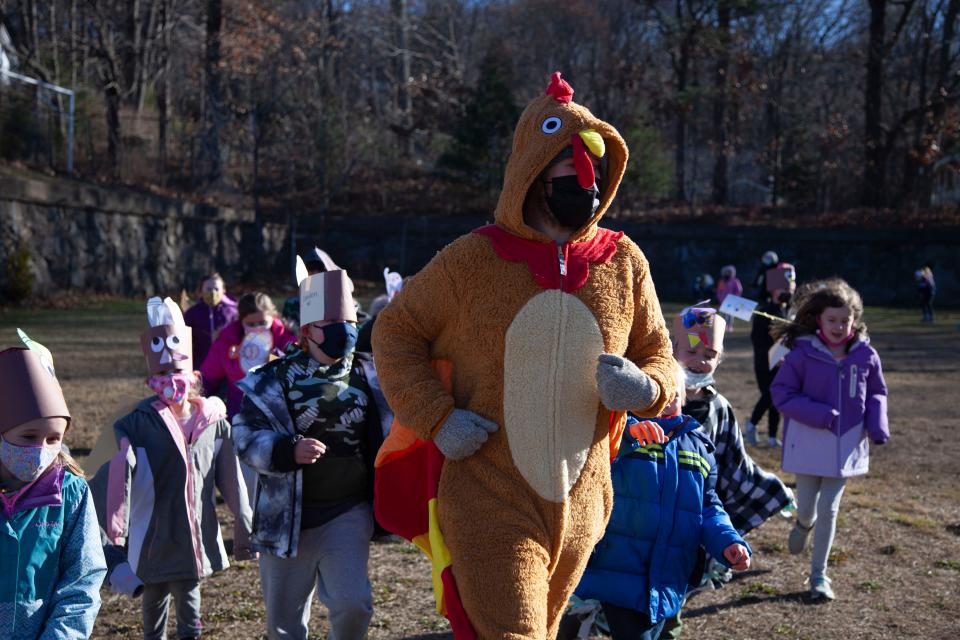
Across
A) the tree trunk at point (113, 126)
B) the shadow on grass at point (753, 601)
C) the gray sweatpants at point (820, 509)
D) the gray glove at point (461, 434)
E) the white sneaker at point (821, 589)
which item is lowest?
the shadow on grass at point (753, 601)

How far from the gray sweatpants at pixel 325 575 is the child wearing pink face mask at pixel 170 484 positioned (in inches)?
11.7

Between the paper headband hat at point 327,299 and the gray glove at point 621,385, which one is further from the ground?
the paper headband hat at point 327,299

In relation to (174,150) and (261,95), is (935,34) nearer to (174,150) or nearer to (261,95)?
(261,95)

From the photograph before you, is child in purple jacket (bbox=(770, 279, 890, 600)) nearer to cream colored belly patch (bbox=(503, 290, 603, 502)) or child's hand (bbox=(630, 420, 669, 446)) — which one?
child's hand (bbox=(630, 420, 669, 446))

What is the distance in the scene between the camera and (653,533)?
164 inches

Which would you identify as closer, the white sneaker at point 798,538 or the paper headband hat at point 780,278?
the white sneaker at point 798,538

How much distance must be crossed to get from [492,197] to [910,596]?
107 feet

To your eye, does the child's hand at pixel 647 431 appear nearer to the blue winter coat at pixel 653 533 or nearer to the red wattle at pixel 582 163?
the blue winter coat at pixel 653 533

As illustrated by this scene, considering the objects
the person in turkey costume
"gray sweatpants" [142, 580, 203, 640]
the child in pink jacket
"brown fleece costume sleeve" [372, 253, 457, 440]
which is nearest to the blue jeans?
the person in turkey costume

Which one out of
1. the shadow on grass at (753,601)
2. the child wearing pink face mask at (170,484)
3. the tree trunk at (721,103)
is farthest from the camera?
the tree trunk at (721,103)

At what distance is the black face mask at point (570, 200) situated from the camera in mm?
3520

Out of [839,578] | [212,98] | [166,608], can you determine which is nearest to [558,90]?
[166,608]

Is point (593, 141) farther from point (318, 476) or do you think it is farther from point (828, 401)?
point (828, 401)

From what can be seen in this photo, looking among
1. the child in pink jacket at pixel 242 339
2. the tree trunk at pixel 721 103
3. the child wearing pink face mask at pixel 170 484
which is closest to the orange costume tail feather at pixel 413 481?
the child wearing pink face mask at pixel 170 484
